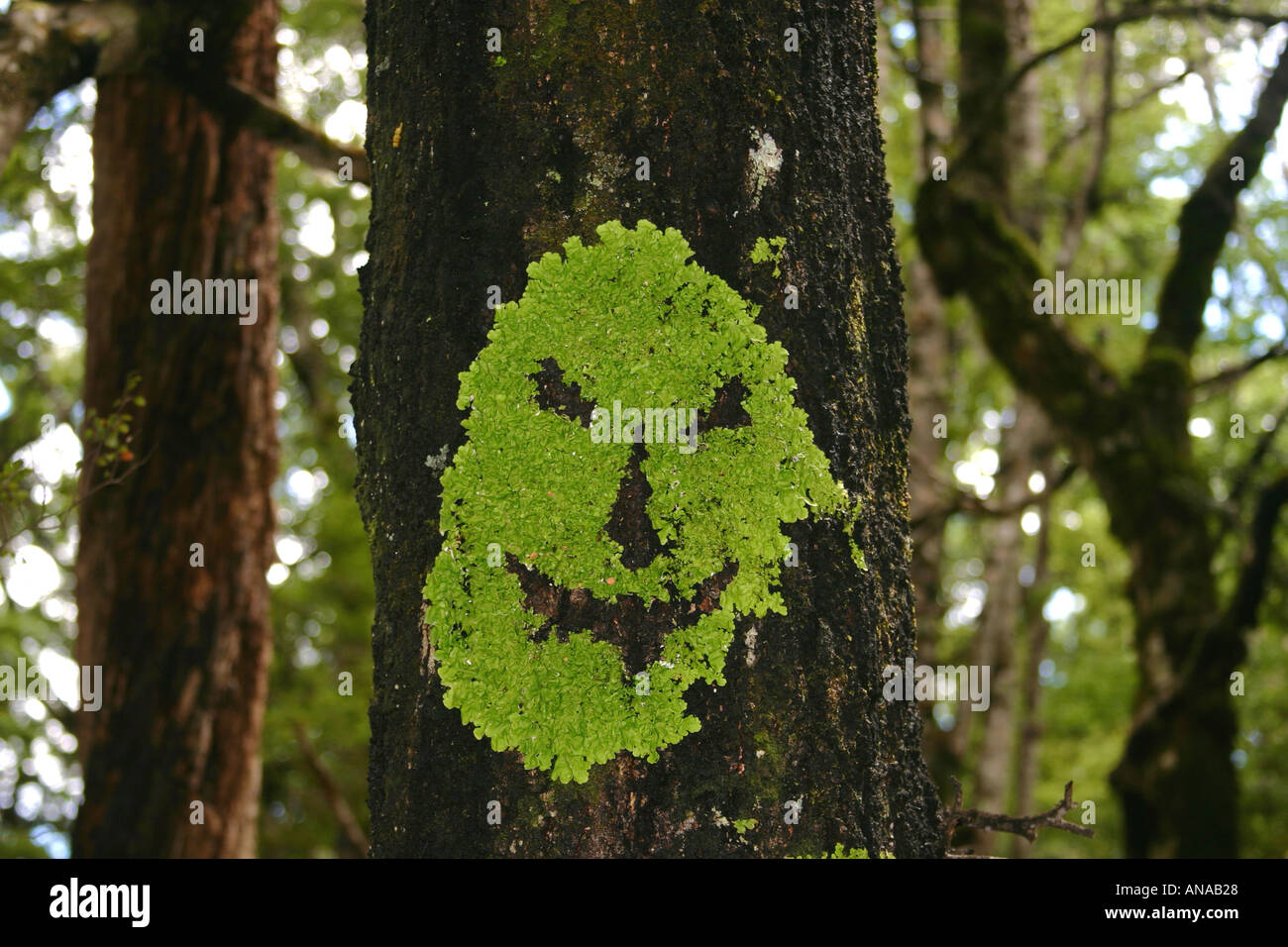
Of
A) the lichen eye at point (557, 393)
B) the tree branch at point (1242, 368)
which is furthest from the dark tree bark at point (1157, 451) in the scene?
the lichen eye at point (557, 393)

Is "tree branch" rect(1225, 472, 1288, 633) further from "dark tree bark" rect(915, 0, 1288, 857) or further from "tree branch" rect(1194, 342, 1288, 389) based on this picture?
"tree branch" rect(1194, 342, 1288, 389)

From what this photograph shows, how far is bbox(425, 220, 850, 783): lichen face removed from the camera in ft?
5.80

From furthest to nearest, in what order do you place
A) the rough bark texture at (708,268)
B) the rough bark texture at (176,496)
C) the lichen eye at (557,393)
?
the rough bark texture at (176,496), the lichen eye at (557,393), the rough bark texture at (708,268)

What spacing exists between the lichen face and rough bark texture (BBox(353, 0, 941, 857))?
0.05m

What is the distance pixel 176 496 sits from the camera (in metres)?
5.44

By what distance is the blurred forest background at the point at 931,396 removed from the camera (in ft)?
28.3

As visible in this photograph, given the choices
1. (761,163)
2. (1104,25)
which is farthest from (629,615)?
(1104,25)

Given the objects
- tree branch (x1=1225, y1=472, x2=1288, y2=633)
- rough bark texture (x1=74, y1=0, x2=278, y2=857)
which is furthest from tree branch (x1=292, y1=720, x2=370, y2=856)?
tree branch (x1=1225, y1=472, x2=1288, y2=633)

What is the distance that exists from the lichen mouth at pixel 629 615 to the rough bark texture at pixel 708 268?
109 millimetres

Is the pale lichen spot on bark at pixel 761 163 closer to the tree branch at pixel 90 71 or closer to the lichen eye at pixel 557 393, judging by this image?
the lichen eye at pixel 557 393
